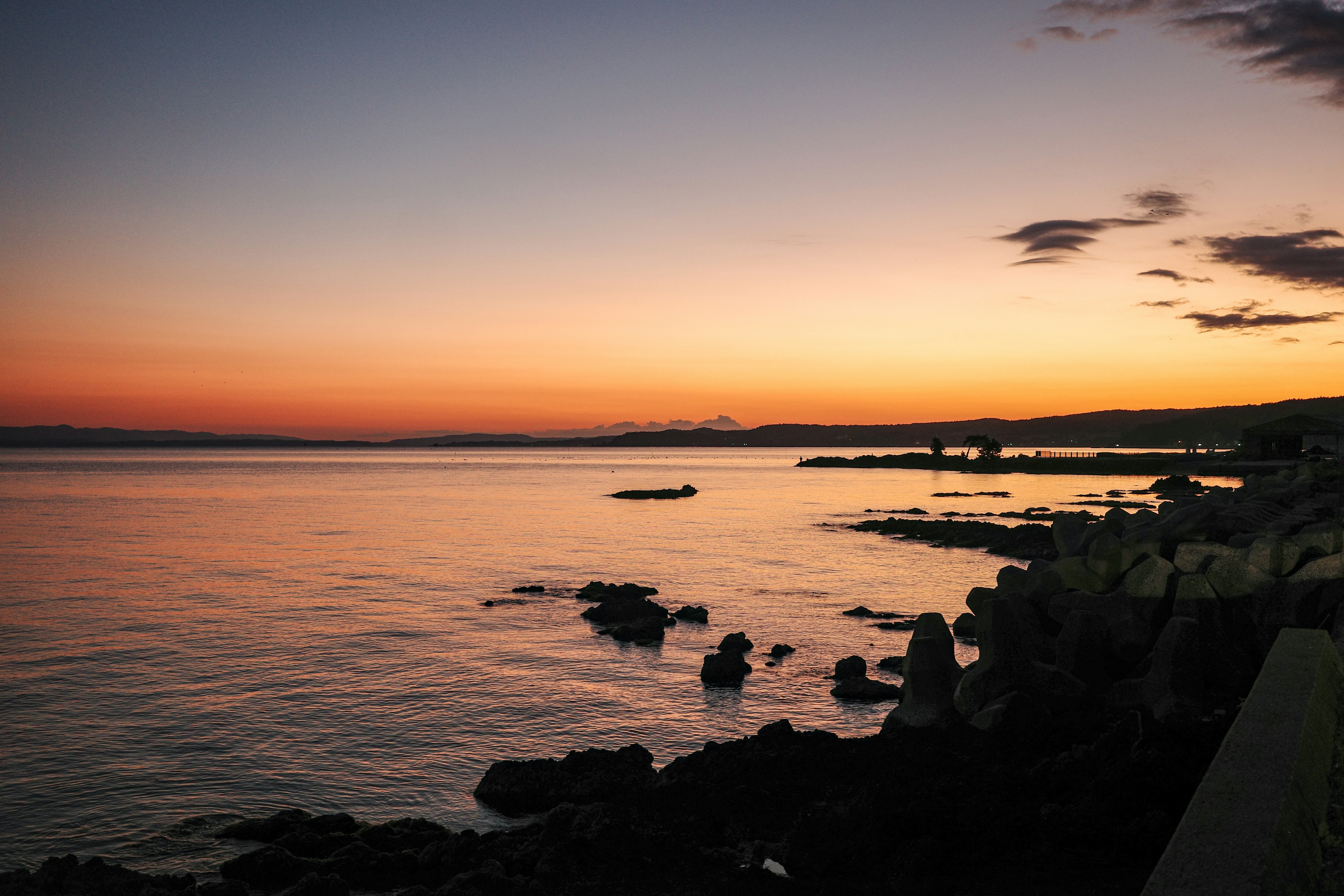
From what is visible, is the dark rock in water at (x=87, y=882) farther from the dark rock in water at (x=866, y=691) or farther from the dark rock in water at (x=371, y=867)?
the dark rock in water at (x=866, y=691)

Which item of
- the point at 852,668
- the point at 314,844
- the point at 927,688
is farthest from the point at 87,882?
the point at 852,668

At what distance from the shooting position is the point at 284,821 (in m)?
9.89

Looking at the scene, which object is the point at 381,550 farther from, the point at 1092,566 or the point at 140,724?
the point at 1092,566

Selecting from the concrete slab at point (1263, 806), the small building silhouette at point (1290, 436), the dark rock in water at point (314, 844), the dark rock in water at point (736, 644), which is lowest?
the dark rock in water at point (736, 644)

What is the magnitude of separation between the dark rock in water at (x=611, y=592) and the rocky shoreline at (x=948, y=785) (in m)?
14.2

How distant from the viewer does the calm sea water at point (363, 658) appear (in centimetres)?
1138

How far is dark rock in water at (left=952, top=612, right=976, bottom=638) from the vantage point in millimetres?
18688

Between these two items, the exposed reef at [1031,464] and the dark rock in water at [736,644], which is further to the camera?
the exposed reef at [1031,464]

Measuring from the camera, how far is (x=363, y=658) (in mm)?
18875

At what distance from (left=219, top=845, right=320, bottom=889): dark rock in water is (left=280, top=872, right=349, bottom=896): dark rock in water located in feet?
1.54

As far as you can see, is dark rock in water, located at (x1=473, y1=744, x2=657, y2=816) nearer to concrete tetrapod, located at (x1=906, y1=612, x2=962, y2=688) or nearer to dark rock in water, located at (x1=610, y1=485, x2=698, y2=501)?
concrete tetrapod, located at (x1=906, y1=612, x2=962, y2=688)

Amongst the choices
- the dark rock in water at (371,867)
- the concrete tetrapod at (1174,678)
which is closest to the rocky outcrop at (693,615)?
the concrete tetrapod at (1174,678)

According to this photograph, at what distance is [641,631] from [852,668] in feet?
20.1

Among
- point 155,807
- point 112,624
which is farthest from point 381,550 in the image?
point 155,807
